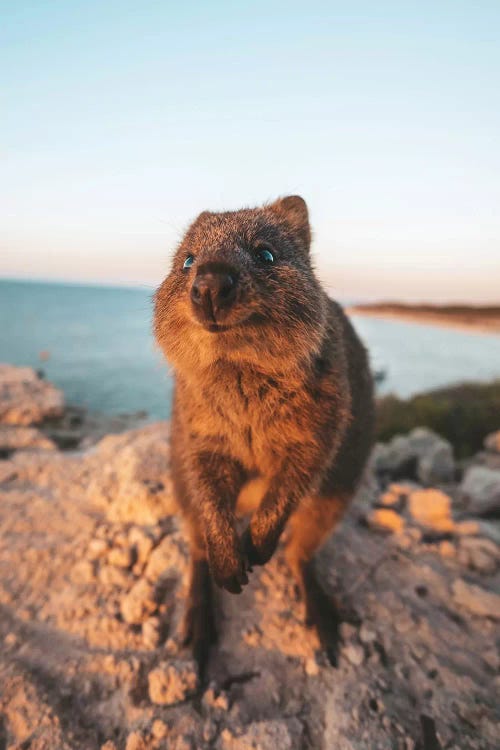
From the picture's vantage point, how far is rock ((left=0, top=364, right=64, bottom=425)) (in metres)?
7.62

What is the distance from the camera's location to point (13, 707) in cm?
243

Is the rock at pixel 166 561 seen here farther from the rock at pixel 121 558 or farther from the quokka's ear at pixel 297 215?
the quokka's ear at pixel 297 215

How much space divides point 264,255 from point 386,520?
3168mm

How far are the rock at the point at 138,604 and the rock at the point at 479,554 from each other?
9.66ft

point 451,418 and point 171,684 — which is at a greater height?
point 171,684

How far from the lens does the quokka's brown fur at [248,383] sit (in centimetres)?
219

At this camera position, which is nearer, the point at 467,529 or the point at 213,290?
the point at 213,290

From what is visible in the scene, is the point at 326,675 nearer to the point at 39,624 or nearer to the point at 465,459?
the point at 39,624

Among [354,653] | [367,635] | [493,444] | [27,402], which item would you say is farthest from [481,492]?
[27,402]

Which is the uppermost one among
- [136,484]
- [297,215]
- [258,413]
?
[297,215]

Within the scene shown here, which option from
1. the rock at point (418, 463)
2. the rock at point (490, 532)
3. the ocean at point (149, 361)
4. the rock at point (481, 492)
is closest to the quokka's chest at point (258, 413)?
the rock at point (490, 532)

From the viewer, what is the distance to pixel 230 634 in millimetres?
2984

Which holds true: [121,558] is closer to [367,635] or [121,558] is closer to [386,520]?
[367,635]

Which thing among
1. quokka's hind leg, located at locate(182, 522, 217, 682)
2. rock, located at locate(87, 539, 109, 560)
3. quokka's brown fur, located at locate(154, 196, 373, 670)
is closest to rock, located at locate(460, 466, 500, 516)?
quokka's brown fur, located at locate(154, 196, 373, 670)
